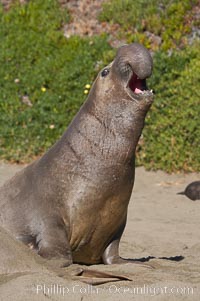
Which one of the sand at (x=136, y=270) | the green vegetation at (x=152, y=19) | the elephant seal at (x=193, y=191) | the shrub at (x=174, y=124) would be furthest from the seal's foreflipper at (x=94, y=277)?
the green vegetation at (x=152, y=19)

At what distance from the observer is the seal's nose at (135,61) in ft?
22.2

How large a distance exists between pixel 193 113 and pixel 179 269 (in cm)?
640

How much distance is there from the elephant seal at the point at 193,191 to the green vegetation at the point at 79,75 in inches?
37.0

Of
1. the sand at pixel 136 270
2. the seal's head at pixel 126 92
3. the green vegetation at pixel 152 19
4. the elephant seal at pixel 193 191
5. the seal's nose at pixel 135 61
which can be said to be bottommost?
the sand at pixel 136 270

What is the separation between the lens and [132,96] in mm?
6867

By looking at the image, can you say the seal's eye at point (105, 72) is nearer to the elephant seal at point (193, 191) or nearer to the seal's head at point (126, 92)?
the seal's head at point (126, 92)

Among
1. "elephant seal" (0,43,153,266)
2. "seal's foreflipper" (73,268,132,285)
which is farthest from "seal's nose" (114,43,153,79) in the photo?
"seal's foreflipper" (73,268,132,285)

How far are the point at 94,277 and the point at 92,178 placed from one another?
3.50ft

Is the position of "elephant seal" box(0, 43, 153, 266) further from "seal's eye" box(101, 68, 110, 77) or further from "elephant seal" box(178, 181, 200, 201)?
"elephant seal" box(178, 181, 200, 201)

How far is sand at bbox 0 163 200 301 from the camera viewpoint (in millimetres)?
5367

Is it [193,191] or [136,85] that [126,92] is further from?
[193,191]

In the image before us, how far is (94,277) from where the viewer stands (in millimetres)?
5930

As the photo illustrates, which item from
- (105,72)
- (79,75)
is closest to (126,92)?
(105,72)

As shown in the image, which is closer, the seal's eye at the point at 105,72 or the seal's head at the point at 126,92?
the seal's head at the point at 126,92
